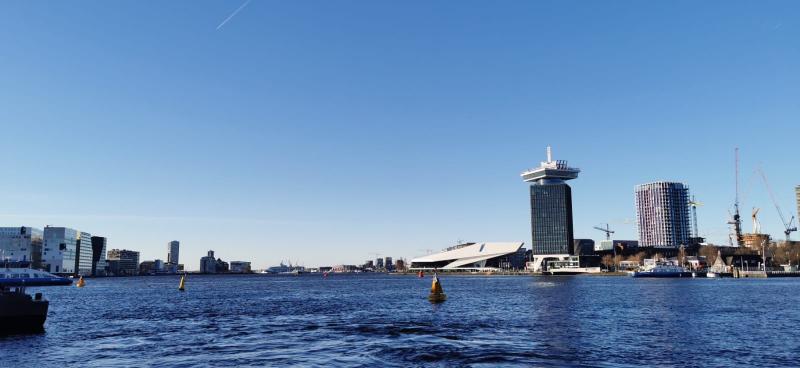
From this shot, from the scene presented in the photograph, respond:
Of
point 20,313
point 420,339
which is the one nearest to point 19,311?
point 20,313

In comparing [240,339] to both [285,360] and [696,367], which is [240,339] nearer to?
[285,360]

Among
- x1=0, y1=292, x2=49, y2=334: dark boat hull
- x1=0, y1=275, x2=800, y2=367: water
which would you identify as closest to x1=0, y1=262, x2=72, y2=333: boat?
x1=0, y1=292, x2=49, y2=334: dark boat hull

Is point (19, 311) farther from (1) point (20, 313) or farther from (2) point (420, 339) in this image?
(2) point (420, 339)

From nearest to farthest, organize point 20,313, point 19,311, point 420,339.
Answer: point 420,339
point 19,311
point 20,313

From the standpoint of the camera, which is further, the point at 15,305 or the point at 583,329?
the point at 583,329

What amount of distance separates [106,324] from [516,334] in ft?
138

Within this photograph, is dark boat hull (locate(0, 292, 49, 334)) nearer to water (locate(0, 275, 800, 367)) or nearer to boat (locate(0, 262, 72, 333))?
boat (locate(0, 262, 72, 333))

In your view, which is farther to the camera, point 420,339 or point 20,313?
point 20,313

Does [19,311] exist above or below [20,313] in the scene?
above

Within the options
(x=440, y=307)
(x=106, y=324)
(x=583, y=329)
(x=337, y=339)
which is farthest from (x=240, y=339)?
(x=440, y=307)

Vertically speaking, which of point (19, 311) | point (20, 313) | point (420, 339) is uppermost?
point (19, 311)

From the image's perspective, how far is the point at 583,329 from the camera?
164 ft

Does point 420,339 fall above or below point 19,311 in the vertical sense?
below

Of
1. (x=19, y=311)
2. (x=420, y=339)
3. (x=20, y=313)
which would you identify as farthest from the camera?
(x=20, y=313)
